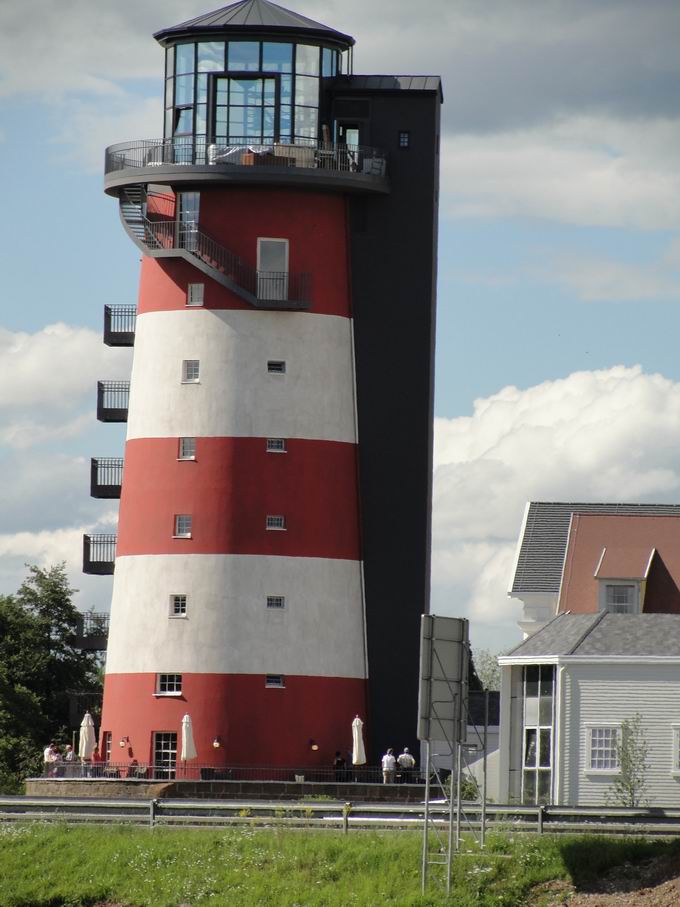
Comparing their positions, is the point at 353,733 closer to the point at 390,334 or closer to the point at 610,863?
the point at 390,334

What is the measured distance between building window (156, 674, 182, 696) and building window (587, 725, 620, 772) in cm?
1308

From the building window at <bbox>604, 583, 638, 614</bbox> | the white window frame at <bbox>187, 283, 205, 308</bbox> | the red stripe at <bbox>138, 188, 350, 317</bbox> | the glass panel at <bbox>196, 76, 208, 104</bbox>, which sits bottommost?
the building window at <bbox>604, 583, 638, 614</bbox>

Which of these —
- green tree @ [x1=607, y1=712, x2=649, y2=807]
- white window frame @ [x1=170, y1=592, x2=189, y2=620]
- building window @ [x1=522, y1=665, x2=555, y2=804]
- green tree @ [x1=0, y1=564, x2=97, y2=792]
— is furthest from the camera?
green tree @ [x1=0, y1=564, x2=97, y2=792]

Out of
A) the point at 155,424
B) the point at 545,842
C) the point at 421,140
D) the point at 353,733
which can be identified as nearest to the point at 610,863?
the point at 545,842

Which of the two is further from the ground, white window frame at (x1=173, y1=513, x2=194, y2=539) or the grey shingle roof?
white window frame at (x1=173, y1=513, x2=194, y2=539)

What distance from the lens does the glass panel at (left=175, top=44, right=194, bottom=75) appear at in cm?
6278

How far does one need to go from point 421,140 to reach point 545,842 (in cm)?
3167

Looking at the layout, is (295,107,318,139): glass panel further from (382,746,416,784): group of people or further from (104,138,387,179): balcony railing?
(382,746,416,784): group of people

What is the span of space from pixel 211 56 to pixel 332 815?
1157 inches

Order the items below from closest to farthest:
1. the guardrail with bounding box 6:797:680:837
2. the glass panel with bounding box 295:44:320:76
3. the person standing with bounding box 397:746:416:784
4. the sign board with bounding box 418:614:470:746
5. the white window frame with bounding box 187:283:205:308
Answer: the sign board with bounding box 418:614:470:746 → the guardrail with bounding box 6:797:680:837 → the person standing with bounding box 397:746:416:784 → the white window frame with bounding box 187:283:205:308 → the glass panel with bounding box 295:44:320:76

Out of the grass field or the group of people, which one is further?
the group of people

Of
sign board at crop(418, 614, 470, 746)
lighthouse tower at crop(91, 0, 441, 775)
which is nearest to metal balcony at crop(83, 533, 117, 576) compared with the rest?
lighthouse tower at crop(91, 0, 441, 775)

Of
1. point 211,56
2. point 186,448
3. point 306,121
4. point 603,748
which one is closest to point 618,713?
point 603,748

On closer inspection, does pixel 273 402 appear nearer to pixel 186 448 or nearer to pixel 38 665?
pixel 186 448
